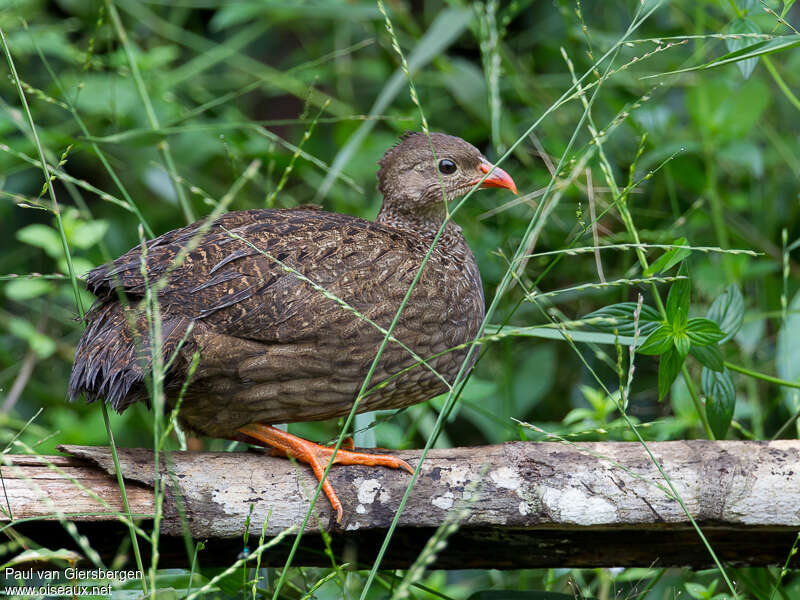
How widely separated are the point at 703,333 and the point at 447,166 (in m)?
1.19

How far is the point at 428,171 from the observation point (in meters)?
3.27

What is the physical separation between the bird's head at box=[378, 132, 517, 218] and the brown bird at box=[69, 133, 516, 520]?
440 mm

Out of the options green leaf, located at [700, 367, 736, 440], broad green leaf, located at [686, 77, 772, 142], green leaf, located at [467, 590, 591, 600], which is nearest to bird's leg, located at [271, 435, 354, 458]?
green leaf, located at [467, 590, 591, 600]

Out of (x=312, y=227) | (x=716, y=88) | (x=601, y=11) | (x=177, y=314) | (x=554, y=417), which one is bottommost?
(x=554, y=417)

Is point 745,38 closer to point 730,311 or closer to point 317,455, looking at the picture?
point 730,311

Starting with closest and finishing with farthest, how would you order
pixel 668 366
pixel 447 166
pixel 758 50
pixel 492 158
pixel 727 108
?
pixel 758 50, pixel 668 366, pixel 447 166, pixel 727 108, pixel 492 158

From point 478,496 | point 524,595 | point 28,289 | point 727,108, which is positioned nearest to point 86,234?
point 28,289

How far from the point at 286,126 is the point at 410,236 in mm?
3409

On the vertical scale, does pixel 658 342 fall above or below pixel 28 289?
above

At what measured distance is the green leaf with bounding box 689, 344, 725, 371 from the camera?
2.55m

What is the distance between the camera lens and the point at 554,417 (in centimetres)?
484

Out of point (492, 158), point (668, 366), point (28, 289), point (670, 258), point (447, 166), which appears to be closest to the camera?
point (670, 258)

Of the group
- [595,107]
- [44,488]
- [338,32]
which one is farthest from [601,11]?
[44,488]

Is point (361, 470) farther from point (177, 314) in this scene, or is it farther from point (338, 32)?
point (338, 32)
